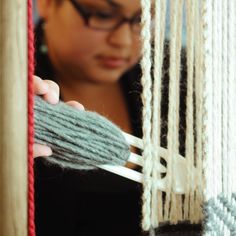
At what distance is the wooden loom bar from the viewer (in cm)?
44

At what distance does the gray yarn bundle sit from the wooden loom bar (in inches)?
2.6

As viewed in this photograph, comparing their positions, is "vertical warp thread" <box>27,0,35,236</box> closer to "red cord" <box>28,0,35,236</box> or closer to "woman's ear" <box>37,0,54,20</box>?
"red cord" <box>28,0,35,236</box>

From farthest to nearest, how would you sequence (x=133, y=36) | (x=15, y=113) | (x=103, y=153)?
1. (x=133, y=36)
2. (x=103, y=153)
3. (x=15, y=113)

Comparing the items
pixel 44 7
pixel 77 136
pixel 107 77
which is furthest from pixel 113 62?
pixel 77 136

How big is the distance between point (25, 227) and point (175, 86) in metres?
0.27

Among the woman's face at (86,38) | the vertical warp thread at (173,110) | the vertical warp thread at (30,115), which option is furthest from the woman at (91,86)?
the vertical warp thread at (30,115)

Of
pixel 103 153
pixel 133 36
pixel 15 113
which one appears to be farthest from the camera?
pixel 133 36

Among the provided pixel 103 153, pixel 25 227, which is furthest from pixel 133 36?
pixel 25 227

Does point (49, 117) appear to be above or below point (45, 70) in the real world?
below

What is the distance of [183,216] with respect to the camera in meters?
0.62

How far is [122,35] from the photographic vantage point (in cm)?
75

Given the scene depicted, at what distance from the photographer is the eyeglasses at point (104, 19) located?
0.74 metres

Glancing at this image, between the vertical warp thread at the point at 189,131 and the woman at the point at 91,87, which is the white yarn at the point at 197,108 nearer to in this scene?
the vertical warp thread at the point at 189,131

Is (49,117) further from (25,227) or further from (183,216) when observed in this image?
(183,216)
